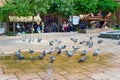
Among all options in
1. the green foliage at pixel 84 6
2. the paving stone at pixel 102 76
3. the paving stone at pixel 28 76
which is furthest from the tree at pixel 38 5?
the paving stone at pixel 102 76

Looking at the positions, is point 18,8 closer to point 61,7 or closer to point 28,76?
point 61,7

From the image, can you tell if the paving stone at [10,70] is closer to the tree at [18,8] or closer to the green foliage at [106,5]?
the tree at [18,8]

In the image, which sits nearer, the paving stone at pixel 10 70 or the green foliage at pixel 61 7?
the paving stone at pixel 10 70

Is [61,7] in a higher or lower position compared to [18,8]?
higher

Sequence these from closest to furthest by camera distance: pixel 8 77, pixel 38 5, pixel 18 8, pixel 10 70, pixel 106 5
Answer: pixel 8 77 → pixel 10 70 → pixel 18 8 → pixel 38 5 → pixel 106 5

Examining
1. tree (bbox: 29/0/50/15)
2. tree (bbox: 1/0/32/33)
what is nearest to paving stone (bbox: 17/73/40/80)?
tree (bbox: 1/0/32/33)

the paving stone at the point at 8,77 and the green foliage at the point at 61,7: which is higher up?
the green foliage at the point at 61,7

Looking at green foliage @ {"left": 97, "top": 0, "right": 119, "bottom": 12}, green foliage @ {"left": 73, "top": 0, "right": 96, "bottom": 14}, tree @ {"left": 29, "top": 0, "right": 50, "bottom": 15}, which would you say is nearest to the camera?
tree @ {"left": 29, "top": 0, "right": 50, "bottom": 15}

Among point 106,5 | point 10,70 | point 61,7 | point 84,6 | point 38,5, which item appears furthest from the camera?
point 106,5

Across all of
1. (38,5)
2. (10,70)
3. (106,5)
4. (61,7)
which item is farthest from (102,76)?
(106,5)

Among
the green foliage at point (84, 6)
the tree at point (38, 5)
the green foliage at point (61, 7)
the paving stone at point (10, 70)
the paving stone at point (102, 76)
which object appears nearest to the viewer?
the paving stone at point (102, 76)

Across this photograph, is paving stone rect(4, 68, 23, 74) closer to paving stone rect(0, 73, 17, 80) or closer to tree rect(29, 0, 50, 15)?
paving stone rect(0, 73, 17, 80)

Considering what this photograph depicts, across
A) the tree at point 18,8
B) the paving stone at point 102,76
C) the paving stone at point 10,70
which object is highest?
the tree at point 18,8

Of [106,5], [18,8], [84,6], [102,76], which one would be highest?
[106,5]
